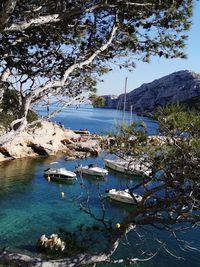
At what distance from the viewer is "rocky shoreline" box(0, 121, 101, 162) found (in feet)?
162

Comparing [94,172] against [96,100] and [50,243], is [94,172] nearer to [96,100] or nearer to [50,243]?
[50,243]

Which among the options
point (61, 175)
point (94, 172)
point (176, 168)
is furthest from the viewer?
point (94, 172)

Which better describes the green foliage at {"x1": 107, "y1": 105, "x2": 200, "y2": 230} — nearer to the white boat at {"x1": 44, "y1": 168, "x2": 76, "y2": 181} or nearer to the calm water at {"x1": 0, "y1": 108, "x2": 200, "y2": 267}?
the calm water at {"x1": 0, "y1": 108, "x2": 200, "y2": 267}

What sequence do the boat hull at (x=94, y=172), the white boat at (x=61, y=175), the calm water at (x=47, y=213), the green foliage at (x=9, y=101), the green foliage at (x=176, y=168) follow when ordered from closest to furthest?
1. the green foliage at (x=176, y=168)
2. the green foliage at (x=9, y=101)
3. the calm water at (x=47, y=213)
4. the white boat at (x=61, y=175)
5. the boat hull at (x=94, y=172)

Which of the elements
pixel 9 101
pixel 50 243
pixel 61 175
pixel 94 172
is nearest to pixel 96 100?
pixel 9 101

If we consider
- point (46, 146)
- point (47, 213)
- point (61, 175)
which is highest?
point (46, 146)

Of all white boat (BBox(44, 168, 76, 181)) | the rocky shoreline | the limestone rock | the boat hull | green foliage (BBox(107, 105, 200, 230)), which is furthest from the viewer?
the rocky shoreline

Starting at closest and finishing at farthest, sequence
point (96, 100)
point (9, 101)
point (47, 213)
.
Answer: point (9, 101) < point (96, 100) < point (47, 213)

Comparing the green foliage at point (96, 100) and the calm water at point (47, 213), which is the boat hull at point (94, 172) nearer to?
the calm water at point (47, 213)

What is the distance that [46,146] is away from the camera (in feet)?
181

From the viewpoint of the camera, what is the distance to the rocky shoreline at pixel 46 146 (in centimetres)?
4937

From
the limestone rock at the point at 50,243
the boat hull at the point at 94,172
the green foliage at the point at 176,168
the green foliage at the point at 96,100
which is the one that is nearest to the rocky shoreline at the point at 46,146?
the boat hull at the point at 94,172

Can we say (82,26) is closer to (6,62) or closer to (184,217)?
(6,62)

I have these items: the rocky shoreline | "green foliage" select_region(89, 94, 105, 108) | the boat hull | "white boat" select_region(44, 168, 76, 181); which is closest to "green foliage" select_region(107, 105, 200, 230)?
"green foliage" select_region(89, 94, 105, 108)
